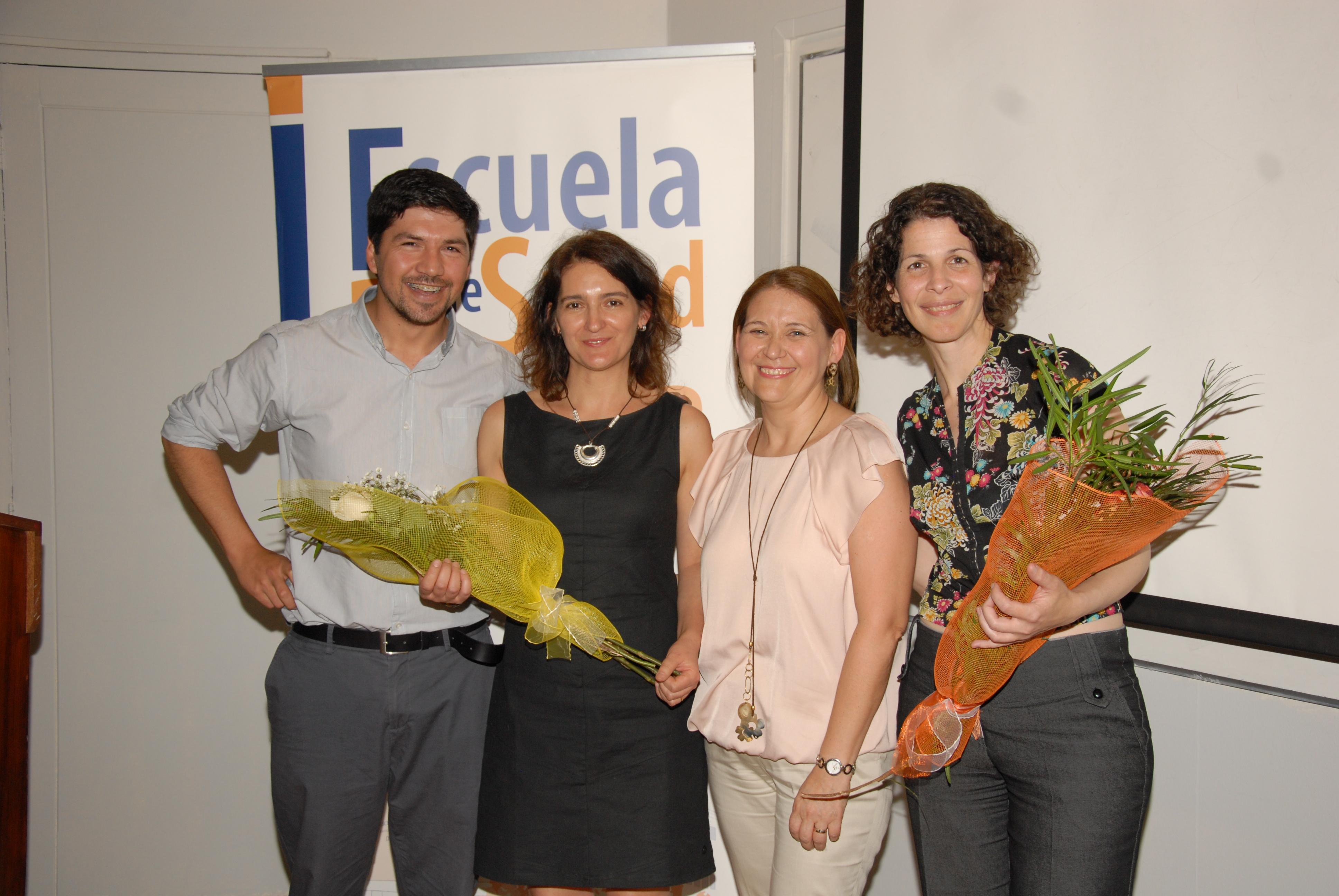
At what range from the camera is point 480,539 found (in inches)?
67.5

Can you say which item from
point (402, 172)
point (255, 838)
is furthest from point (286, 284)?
point (255, 838)

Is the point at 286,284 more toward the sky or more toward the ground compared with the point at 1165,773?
more toward the sky

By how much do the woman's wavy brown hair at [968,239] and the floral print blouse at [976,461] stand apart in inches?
3.2

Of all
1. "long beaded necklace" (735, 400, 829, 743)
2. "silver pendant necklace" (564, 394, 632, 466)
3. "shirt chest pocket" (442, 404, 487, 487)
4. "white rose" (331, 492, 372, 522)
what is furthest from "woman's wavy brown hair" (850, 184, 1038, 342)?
"white rose" (331, 492, 372, 522)

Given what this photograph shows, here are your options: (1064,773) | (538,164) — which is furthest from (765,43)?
(1064,773)

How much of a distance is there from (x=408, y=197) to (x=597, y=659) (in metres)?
1.16

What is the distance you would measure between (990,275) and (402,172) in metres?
1.36

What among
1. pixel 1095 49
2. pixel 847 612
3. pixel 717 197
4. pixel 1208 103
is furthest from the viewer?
pixel 717 197

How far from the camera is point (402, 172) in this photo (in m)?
2.04

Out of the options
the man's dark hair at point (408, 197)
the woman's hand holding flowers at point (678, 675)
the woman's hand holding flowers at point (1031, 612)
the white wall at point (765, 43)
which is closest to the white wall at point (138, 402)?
the white wall at point (765, 43)

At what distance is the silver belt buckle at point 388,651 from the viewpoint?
1.93m

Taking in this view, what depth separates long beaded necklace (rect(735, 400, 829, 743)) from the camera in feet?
5.32

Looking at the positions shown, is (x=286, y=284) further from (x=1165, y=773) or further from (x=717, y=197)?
(x=1165, y=773)

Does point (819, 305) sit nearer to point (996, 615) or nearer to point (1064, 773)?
point (996, 615)
